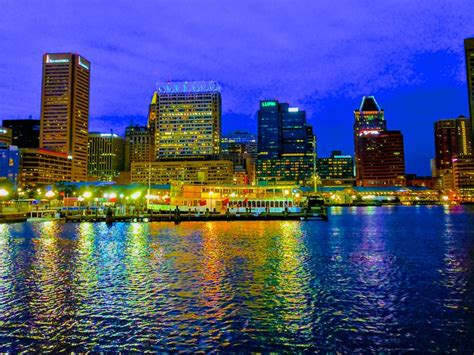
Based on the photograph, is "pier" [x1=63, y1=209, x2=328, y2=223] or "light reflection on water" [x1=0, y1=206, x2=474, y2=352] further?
"pier" [x1=63, y1=209, x2=328, y2=223]

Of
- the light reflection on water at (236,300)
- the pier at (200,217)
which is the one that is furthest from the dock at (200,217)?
the light reflection on water at (236,300)

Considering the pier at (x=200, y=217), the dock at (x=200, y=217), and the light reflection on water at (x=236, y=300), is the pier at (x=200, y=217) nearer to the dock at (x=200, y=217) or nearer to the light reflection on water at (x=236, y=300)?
the dock at (x=200, y=217)

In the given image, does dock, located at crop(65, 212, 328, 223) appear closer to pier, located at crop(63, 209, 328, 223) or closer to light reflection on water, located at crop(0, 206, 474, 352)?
pier, located at crop(63, 209, 328, 223)

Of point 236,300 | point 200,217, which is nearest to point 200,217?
point 200,217

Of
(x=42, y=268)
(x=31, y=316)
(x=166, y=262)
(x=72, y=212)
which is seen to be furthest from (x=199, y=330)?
(x=72, y=212)

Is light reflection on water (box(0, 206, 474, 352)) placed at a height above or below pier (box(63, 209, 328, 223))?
below

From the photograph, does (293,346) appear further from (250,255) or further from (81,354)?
(250,255)

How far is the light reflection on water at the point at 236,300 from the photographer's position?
1493 centimetres

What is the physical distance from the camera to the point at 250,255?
34.4m

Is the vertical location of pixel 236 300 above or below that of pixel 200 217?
below

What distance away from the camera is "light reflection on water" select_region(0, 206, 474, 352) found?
14930 millimetres

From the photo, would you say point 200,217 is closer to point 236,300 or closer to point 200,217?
point 200,217

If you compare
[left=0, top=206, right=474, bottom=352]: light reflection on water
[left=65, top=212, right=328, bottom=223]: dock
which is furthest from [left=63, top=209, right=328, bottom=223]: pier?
[left=0, top=206, right=474, bottom=352]: light reflection on water

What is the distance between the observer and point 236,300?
20.1 meters
